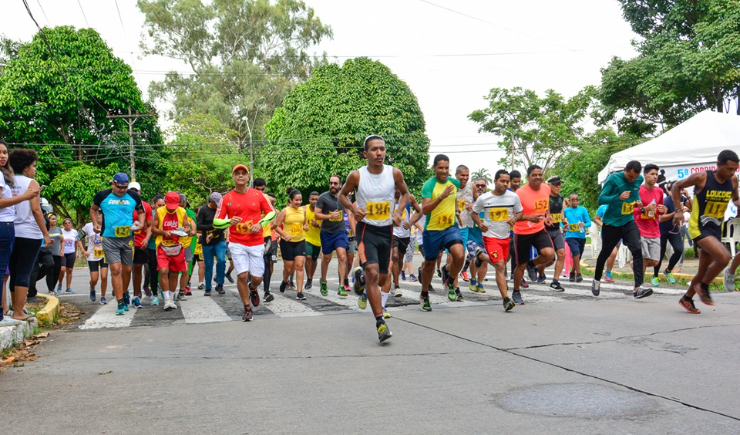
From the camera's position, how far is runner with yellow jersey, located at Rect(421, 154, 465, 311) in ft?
27.8

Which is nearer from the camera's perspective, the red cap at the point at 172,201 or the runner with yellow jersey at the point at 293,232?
the red cap at the point at 172,201

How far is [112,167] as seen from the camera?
32938 mm

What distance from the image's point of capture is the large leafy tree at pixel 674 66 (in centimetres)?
2456

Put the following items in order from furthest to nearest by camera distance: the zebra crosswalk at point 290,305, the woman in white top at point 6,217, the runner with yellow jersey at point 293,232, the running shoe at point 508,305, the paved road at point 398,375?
the runner with yellow jersey at point 293,232, the zebra crosswalk at point 290,305, the running shoe at point 508,305, the woman in white top at point 6,217, the paved road at point 398,375

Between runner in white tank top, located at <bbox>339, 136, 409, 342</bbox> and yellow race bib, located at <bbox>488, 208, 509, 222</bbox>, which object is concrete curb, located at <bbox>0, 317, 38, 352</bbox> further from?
yellow race bib, located at <bbox>488, 208, 509, 222</bbox>

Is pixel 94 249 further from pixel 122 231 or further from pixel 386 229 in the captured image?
pixel 386 229

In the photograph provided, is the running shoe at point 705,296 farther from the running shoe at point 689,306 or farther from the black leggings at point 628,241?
the black leggings at point 628,241

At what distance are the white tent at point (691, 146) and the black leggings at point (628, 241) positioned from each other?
746 cm

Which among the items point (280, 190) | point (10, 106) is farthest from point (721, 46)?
point (10, 106)

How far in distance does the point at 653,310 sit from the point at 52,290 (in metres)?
11.3

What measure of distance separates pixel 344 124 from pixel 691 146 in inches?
927

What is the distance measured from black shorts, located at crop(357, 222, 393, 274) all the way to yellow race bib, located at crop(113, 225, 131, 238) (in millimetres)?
3953

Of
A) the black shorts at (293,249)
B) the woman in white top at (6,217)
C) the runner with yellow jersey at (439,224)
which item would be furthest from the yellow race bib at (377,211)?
the black shorts at (293,249)

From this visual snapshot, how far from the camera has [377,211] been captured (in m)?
6.96
